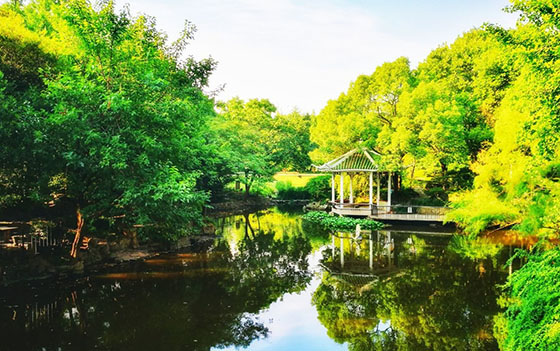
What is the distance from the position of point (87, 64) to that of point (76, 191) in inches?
166

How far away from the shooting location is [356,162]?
2402 cm

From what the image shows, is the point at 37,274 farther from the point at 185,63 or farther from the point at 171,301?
the point at 185,63

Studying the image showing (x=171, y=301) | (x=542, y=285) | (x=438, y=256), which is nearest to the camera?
(x=542, y=285)

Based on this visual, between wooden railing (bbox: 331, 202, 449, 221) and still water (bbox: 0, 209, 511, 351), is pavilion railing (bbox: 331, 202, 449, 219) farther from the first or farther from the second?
still water (bbox: 0, 209, 511, 351)

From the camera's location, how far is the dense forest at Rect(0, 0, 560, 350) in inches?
222

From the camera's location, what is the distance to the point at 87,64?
38.8 ft

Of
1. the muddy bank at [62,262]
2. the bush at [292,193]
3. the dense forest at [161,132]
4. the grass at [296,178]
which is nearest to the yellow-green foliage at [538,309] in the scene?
the dense forest at [161,132]

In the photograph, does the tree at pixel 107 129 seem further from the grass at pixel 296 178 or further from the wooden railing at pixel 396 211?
the grass at pixel 296 178

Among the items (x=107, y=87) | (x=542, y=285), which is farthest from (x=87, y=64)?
(x=542, y=285)

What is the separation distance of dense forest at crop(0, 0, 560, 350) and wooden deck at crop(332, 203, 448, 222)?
299 centimetres

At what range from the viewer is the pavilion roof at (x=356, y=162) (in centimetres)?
2328

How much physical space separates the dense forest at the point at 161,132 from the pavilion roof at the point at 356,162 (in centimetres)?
271

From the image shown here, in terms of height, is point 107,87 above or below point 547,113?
above

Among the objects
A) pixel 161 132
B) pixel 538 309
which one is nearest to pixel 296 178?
pixel 161 132
